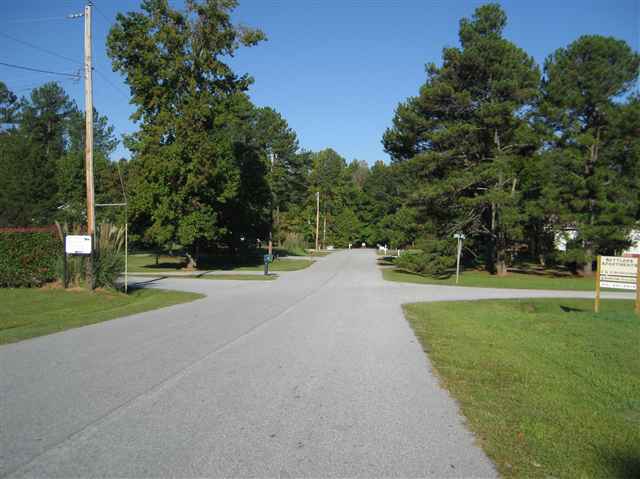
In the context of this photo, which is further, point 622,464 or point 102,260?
point 102,260

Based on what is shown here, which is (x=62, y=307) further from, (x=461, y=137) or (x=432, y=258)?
(x=461, y=137)

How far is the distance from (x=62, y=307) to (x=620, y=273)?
17.0 m

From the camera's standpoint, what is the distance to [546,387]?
6.95m

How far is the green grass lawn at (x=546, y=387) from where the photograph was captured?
14.9 ft

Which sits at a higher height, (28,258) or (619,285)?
(28,258)

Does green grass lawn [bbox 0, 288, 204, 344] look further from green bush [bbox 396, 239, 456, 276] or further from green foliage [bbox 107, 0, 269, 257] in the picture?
green bush [bbox 396, 239, 456, 276]

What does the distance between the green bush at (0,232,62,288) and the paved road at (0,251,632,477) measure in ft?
29.7

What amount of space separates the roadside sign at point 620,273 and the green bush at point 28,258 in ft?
60.6

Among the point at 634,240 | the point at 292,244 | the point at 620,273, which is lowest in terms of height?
the point at 620,273

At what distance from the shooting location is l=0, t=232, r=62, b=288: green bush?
18.6 meters

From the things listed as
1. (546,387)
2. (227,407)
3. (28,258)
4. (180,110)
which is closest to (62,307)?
(28,258)

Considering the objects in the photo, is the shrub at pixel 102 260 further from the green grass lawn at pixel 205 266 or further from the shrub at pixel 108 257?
the green grass lawn at pixel 205 266

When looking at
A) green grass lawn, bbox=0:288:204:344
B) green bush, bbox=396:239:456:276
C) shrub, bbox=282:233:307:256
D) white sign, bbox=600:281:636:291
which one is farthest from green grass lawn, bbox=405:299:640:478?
shrub, bbox=282:233:307:256

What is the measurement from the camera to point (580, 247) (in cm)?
3516
